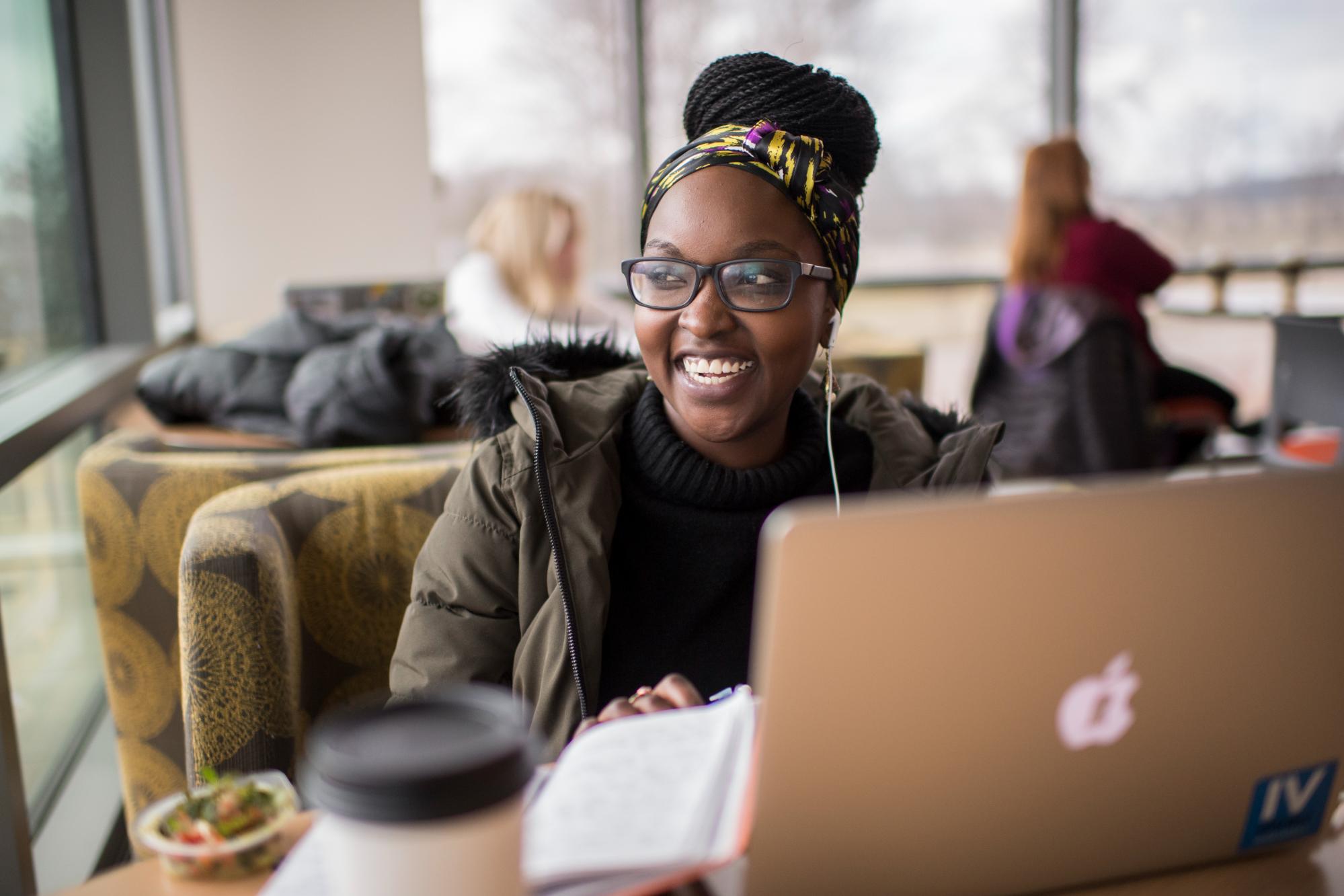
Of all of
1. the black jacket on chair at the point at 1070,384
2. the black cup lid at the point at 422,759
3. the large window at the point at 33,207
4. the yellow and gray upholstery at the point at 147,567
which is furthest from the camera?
the black jacket on chair at the point at 1070,384

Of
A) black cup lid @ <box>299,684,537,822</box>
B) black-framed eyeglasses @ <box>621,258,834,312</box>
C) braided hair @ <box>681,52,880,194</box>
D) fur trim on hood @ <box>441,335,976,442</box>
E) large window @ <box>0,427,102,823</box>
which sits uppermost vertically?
braided hair @ <box>681,52,880,194</box>

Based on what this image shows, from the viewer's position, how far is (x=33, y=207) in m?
2.72

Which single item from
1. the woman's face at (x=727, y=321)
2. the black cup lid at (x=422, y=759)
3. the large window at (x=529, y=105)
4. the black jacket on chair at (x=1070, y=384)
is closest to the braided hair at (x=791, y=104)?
the woman's face at (x=727, y=321)

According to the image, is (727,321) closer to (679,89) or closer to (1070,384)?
(1070,384)

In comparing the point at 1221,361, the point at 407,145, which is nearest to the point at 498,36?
the point at 407,145

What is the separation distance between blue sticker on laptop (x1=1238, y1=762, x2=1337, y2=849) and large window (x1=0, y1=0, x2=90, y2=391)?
2.40 metres

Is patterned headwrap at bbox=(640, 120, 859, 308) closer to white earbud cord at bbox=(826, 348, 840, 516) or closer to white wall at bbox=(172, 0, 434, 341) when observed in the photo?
white earbud cord at bbox=(826, 348, 840, 516)

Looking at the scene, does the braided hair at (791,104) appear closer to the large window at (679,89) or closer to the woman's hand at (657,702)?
the woman's hand at (657,702)

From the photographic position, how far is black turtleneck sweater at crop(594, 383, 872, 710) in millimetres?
1357

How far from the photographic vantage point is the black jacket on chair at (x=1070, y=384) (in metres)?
3.64

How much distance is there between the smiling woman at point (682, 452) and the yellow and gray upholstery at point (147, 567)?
1.17ft

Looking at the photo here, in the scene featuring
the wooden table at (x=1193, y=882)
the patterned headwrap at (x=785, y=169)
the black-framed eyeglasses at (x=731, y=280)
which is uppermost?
the patterned headwrap at (x=785, y=169)

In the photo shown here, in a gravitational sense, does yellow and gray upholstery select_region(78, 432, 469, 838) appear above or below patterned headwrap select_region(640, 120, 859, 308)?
below

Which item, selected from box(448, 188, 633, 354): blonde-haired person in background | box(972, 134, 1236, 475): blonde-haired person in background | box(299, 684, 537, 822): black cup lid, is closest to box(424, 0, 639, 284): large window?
box(448, 188, 633, 354): blonde-haired person in background
